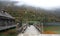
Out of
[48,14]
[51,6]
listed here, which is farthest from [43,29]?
[51,6]

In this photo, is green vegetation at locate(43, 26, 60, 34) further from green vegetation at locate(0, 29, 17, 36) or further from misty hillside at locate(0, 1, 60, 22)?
green vegetation at locate(0, 29, 17, 36)

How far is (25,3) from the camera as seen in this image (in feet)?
5.47

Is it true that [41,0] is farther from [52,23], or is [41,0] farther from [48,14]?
[52,23]

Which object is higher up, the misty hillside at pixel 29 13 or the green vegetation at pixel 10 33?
the misty hillside at pixel 29 13

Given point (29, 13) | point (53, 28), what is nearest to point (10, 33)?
point (29, 13)

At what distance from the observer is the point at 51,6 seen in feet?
5.49

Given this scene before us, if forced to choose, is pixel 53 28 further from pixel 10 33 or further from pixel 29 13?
pixel 10 33

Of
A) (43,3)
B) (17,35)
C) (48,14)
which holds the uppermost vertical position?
(43,3)

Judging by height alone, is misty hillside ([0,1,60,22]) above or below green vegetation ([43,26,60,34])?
above

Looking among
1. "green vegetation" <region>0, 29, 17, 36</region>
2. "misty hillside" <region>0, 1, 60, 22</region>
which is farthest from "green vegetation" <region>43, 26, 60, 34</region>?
"green vegetation" <region>0, 29, 17, 36</region>

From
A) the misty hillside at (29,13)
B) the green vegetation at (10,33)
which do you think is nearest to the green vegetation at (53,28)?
the misty hillside at (29,13)

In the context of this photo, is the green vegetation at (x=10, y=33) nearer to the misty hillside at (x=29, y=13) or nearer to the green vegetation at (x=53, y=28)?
the misty hillside at (x=29, y=13)

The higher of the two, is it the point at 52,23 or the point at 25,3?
the point at 25,3

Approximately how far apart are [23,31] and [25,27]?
52 mm
